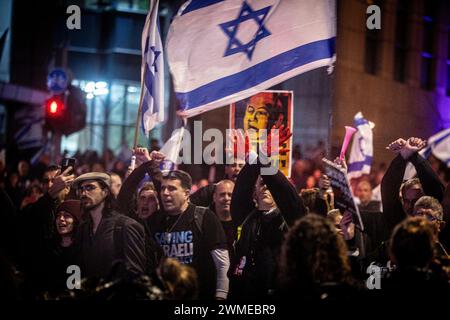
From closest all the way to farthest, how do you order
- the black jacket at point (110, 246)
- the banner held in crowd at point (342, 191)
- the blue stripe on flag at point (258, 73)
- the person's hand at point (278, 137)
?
the banner held in crowd at point (342, 191) < the black jacket at point (110, 246) < the blue stripe on flag at point (258, 73) < the person's hand at point (278, 137)

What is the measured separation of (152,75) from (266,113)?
45.3 inches

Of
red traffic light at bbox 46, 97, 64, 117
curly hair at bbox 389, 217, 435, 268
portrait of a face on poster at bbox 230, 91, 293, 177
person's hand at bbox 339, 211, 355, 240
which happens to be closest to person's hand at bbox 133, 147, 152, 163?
portrait of a face on poster at bbox 230, 91, 293, 177

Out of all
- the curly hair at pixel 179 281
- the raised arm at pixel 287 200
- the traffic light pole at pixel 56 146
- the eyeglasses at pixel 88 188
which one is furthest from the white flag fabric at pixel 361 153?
the curly hair at pixel 179 281

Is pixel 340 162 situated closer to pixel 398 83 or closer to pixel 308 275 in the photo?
pixel 308 275

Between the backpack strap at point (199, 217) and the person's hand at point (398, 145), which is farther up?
the person's hand at point (398, 145)

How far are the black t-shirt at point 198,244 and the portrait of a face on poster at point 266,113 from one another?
129cm

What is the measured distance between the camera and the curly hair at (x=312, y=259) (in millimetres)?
4234

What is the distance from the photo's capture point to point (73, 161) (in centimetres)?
722

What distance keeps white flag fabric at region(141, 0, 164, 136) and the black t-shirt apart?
151 cm

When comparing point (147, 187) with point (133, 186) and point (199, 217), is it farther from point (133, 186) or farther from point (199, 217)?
point (199, 217)

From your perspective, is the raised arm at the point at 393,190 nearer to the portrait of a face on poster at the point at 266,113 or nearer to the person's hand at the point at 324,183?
the person's hand at the point at 324,183

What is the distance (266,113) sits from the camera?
7645 millimetres
